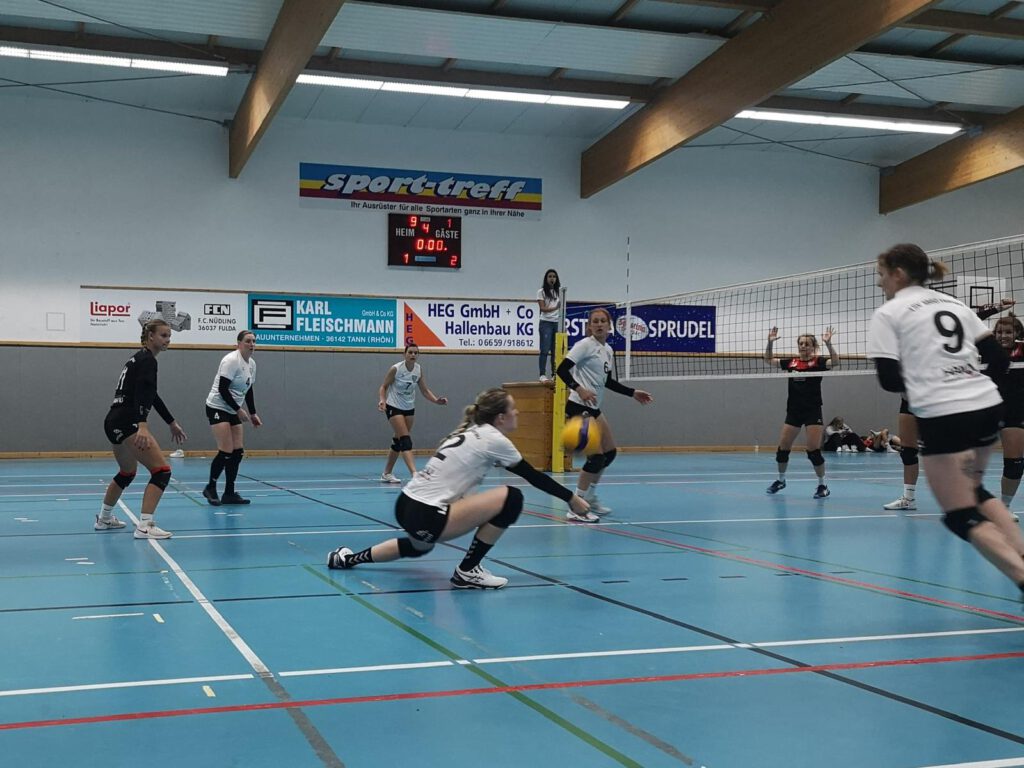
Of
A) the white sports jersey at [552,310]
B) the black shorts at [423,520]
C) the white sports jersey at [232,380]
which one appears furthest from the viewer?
the white sports jersey at [552,310]

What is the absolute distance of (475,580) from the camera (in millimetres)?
5980

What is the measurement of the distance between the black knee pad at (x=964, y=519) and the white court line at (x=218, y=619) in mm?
3015

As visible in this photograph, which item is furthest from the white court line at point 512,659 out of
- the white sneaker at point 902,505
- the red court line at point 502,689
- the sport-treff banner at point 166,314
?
the sport-treff banner at point 166,314

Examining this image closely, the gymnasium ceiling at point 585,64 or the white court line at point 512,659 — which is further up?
the gymnasium ceiling at point 585,64

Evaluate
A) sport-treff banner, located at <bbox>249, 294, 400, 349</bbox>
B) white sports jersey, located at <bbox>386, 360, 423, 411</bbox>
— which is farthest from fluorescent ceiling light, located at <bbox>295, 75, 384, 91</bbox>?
white sports jersey, located at <bbox>386, 360, 423, 411</bbox>

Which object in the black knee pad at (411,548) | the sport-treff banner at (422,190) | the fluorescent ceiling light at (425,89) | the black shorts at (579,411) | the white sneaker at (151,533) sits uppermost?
the fluorescent ceiling light at (425,89)

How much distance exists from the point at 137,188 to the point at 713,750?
59.3 ft

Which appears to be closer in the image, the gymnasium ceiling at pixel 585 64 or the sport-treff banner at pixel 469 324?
the gymnasium ceiling at pixel 585 64

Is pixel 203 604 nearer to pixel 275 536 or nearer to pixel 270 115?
pixel 275 536

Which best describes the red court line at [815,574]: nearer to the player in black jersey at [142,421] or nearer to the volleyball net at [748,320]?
the player in black jersey at [142,421]

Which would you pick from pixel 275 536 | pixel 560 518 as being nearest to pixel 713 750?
pixel 275 536

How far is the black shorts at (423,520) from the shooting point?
19.5 ft

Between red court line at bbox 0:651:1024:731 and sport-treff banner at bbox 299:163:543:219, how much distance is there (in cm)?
1718

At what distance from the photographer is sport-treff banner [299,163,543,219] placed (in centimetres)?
2008
